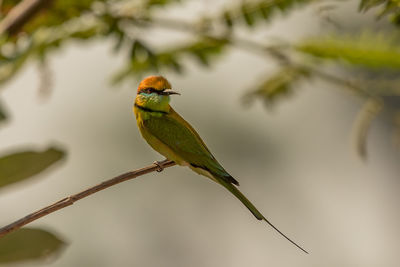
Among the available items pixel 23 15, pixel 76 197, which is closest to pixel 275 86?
pixel 23 15

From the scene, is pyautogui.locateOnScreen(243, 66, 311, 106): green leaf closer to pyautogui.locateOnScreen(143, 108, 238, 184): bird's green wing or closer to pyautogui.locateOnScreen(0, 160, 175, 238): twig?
pyautogui.locateOnScreen(143, 108, 238, 184): bird's green wing

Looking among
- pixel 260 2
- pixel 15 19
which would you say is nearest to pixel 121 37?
pixel 15 19

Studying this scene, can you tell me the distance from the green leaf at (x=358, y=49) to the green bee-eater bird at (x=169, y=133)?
80 cm

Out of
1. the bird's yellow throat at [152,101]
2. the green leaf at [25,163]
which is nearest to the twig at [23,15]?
the green leaf at [25,163]

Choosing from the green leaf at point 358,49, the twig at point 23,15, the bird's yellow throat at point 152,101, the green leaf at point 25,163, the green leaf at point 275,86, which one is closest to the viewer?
the bird's yellow throat at point 152,101

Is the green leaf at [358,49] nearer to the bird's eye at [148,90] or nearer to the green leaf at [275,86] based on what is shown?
the green leaf at [275,86]

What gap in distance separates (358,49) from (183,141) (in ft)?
2.78

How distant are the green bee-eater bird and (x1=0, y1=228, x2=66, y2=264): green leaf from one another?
364mm

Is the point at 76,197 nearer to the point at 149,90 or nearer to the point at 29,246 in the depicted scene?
the point at 149,90

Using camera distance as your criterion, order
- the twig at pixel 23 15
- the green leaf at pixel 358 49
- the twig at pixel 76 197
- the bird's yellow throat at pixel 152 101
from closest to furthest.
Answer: the twig at pixel 76 197, the bird's yellow throat at pixel 152 101, the twig at pixel 23 15, the green leaf at pixel 358 49

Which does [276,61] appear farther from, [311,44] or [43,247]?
[43,247]

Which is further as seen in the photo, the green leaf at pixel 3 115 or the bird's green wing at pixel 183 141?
the green leaf at pixel 3 115

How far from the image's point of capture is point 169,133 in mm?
794

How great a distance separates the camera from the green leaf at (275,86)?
5.81 ft
